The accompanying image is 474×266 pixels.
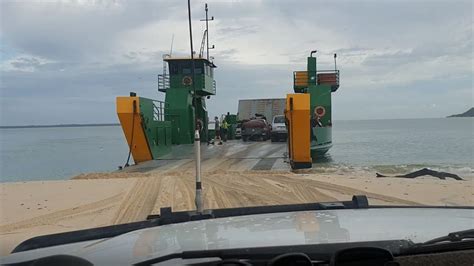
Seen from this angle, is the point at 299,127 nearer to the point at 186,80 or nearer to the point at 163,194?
the point at 163,194

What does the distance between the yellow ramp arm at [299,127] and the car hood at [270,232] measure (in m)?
11.2

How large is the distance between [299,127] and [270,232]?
12.2 metres

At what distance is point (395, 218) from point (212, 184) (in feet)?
27.4

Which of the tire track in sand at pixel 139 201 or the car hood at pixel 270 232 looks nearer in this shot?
the car hood at pixel 270 232

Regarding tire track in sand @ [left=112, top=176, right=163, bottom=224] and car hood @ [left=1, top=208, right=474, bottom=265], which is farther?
tire track in sand @ [left=112, top=176, right=163, bottom=224]

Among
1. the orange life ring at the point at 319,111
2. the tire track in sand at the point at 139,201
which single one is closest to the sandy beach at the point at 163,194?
the tire track in sand at the point at 139,201

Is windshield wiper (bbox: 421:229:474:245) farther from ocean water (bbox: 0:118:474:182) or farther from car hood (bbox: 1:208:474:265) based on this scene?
ocean water (bbox: 0:118:474:182)

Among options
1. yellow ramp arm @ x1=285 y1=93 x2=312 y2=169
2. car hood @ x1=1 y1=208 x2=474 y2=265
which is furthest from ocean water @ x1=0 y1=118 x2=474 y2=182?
car hood @ x1=1 y1=208 x2=474 y2=265

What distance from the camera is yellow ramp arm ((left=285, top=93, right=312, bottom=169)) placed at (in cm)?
1468

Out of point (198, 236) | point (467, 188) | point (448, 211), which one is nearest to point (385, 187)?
point (467, 188)

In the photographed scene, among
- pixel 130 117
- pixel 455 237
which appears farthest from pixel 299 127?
pixel 455 237

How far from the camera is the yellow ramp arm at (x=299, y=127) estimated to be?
1468 centimetres

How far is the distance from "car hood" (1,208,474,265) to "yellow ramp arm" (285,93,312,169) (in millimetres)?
11228

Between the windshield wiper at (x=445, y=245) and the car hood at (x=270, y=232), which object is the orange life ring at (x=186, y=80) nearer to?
the car hood at (x=270, y=232)
